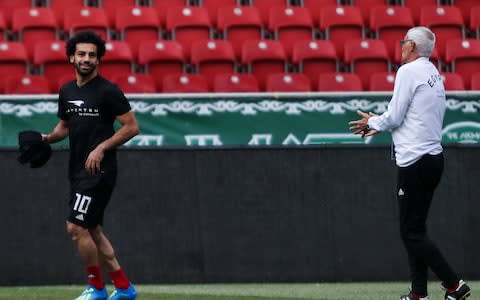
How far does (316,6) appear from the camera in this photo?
1714 cm

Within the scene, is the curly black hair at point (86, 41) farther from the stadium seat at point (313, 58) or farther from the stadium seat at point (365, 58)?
the stadium seat at point (365, 58)

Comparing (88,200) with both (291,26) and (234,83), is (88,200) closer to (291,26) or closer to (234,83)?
(234,83)

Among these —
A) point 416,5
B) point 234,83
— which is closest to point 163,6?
point 234,83

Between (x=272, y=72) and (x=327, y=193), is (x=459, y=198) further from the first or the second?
(x=272, y=72)

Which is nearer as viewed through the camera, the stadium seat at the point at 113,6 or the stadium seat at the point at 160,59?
the stadium seat at the point at 160,59

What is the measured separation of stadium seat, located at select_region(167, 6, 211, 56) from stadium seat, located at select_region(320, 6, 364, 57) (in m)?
1.68

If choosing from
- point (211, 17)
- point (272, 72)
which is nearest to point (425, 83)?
point (272, 72)

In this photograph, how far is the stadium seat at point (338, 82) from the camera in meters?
14.9

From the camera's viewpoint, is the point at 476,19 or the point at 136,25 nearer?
the point at 136,25

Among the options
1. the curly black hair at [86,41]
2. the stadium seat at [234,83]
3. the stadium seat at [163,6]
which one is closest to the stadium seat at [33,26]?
the stadium seat at [163,6]

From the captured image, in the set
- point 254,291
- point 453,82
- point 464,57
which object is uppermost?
point 464,57

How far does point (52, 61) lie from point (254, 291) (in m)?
6.17

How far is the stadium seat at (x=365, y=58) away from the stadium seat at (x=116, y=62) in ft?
9.73

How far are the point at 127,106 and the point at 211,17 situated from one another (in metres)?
8.86
